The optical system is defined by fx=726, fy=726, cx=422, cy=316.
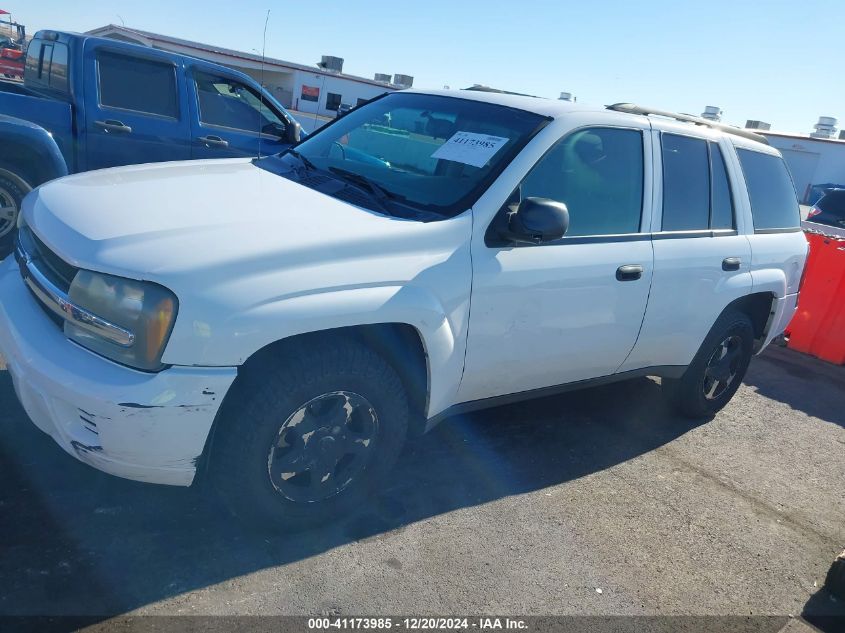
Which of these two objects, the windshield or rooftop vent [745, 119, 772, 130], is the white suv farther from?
rooftop vent [745, 119, 772, 130]

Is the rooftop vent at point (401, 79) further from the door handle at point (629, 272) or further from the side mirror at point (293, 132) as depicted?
the door handle at point (629, 272)

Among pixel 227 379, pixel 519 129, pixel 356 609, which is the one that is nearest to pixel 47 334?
pixel 227 379

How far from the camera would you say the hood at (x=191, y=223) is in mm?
2555

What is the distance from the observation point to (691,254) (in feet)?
13.5

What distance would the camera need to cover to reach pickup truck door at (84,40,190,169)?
6230mm

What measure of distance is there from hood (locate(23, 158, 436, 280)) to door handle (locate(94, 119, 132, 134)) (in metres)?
3.11

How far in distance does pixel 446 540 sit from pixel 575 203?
5.67ft

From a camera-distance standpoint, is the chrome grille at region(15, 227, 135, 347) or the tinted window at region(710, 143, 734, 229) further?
the tinted window at region(710, 143, 734, 229)

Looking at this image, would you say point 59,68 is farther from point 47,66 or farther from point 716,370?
point 716,370

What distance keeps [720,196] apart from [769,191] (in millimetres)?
735

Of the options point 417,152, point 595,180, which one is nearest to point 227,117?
point 417,152

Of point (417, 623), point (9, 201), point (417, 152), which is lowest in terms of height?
point (417, 623)

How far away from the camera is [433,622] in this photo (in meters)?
2.69

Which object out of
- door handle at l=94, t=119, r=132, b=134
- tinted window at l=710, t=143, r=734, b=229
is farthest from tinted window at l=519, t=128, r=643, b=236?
door handle at l=94, t=119, r=132, b=134
